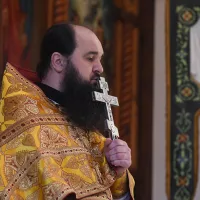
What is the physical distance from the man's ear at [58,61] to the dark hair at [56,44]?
0.01 meters

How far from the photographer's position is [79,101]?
2.05 meters

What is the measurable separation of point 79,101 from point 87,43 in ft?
0.57

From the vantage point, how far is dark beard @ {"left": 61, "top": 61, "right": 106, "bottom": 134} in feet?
6.66

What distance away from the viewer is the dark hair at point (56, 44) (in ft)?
6.79

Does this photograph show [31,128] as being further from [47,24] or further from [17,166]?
[47,24]

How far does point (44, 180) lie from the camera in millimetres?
1799

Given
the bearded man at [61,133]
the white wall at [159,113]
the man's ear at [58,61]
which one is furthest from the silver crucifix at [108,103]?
the white wall at [159,113]

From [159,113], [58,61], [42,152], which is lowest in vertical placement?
[159,113]

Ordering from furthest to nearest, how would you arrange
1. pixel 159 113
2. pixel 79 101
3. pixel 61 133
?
pixel 159 113, pixel 79 101, pixel 61 133

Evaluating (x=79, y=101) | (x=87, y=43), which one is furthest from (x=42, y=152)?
(x=87, y=43)

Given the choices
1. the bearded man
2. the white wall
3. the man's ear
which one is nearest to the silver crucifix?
the bearded man

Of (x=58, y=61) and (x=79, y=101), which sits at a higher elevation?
(x=58, y=61)

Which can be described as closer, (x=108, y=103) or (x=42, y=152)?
(x=42, y=152)

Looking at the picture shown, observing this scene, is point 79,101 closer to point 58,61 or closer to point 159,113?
point 58,61
